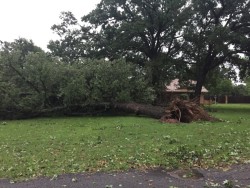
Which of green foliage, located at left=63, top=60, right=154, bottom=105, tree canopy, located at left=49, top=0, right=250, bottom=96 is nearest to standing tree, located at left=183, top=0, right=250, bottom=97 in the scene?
tree canopy, located at left=49, top=0, right=250, bottom=96

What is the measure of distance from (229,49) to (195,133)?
1903 cm

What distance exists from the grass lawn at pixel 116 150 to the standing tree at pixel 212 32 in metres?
17.3

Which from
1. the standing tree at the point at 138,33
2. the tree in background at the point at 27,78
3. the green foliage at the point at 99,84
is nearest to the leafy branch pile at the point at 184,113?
the green foliage at the point at 99,84

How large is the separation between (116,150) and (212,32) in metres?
20.7

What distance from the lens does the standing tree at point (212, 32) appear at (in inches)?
1159

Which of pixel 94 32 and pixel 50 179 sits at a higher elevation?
pixel 94 32

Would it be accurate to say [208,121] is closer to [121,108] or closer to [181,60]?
[121,108]

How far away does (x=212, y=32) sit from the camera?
92.4 ft

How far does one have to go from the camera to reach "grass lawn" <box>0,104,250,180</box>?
7797 millimetres

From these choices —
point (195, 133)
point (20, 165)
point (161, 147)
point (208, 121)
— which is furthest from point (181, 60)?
point (20, 165)

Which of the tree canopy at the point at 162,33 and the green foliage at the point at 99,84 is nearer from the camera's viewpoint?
the green foliage at the point at 99,84

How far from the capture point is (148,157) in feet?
27.9

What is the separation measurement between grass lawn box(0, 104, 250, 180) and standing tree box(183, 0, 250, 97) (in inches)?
680

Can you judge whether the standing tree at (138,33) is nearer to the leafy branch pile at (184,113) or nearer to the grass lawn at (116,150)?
the leafy branch pile at (184,113)
